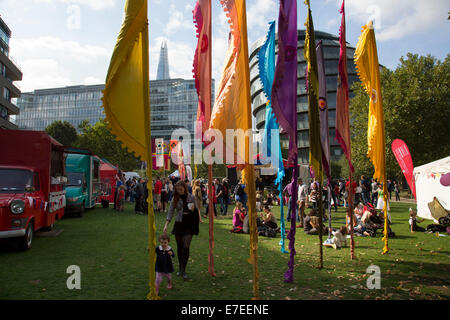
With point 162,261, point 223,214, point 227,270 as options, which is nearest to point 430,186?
point 223,214

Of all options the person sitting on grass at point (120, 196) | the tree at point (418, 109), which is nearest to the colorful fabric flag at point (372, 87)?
the person sitting on grass at point (120, 196)

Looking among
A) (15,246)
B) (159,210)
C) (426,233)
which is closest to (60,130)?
(159,210)

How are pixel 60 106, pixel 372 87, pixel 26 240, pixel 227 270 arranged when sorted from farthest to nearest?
pixel 60 106 < pixel 372 87 < pixel 26 240 < pixel 227 270

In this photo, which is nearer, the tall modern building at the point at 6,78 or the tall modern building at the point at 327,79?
the tall modern building at the point at 6,78

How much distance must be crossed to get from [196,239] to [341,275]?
5.43 metres

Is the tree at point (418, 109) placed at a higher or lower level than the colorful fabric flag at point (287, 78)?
higher

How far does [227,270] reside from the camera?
696 centimetres

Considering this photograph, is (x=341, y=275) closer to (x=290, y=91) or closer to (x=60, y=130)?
(x=290, y=91)

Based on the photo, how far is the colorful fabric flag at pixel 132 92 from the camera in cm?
470

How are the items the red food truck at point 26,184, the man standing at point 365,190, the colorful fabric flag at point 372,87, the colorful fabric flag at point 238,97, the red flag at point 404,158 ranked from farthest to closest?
1. the man standing at point 365,190
2. the red flag at point 404,158
3. the colorful fabric flag at point 372,87
4. the red food truck at point 26,184
5. the colorful fabric flag at point 238,97

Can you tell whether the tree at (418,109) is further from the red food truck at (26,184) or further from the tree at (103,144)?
the tree at (103,144)

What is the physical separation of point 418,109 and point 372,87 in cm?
2989

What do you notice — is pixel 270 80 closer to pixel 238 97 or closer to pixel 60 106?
pixel 238 97

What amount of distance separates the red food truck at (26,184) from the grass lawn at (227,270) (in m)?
0.71
